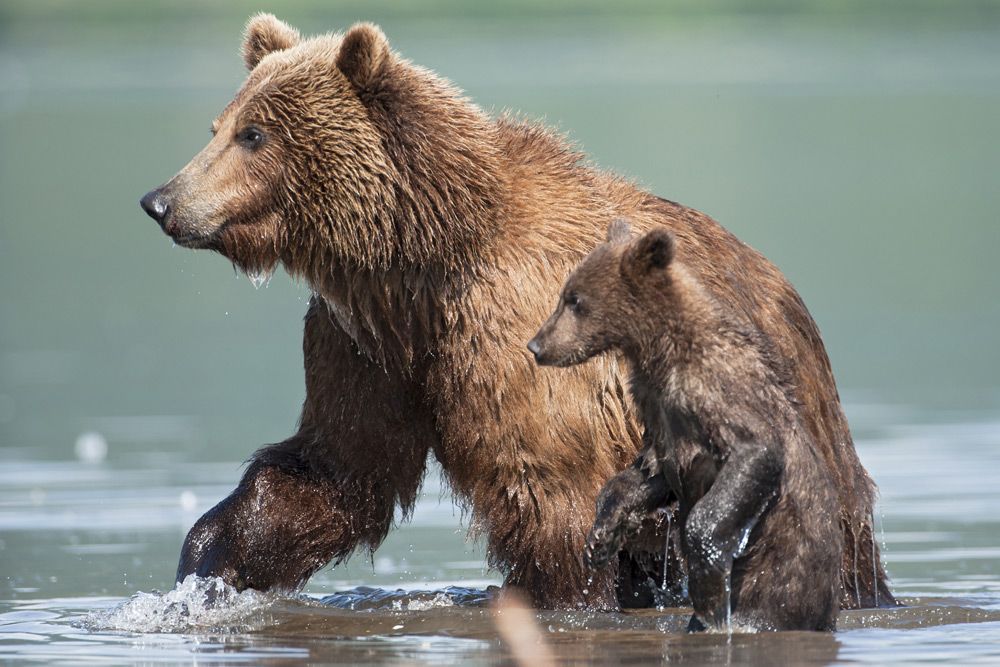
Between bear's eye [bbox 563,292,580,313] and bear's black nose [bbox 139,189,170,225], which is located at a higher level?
bear's black nose [bbox 139,189,170,225]

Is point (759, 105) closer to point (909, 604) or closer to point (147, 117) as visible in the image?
point (147, 117)

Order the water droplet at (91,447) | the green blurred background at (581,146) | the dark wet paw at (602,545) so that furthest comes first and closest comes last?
1. the green blurred background at (581,146)
2. the water droplet at (91,447)
3. the dark wet paw at (602,545)

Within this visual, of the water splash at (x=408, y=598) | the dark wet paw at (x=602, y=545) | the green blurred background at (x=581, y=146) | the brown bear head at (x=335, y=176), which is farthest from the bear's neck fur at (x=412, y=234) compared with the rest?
the green blurred background at (x=581, y=146)

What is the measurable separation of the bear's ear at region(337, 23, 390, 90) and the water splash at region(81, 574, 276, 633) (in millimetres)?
2189

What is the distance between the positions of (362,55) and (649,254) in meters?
1.51

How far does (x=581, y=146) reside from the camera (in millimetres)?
9727

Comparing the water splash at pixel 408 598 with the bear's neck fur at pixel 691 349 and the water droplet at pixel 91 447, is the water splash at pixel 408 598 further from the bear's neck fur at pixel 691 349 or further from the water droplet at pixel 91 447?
the water droplet at pixel 91 447

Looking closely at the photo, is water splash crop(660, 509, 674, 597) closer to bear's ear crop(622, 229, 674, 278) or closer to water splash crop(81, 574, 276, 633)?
bear's ear crop(622, 229, 674, 278)

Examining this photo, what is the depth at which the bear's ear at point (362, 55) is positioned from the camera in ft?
28.4

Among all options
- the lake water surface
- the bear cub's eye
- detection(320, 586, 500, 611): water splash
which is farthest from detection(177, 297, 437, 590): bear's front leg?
the bear cub's eye

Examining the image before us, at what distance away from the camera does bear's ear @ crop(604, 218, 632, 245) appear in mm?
8219

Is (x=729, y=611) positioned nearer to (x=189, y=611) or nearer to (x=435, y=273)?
(x=435, y=273)

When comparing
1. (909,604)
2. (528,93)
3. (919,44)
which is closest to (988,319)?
(909,604)

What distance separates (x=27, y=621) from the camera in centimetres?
928
